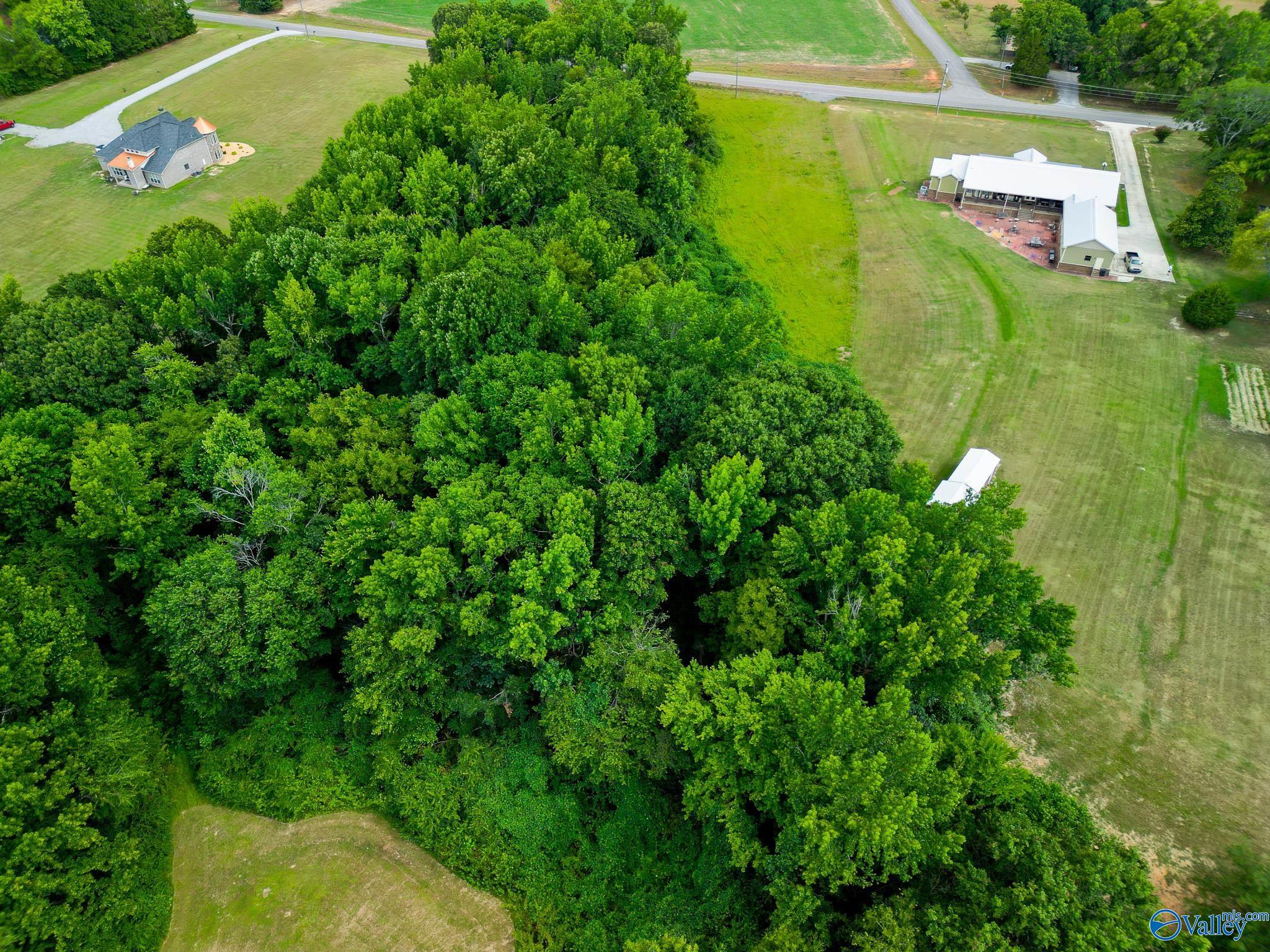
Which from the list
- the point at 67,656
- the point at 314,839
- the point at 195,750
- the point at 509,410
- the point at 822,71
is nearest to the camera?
the point at 67,656

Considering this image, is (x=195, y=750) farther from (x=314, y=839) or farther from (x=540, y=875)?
(x=540, y=875)

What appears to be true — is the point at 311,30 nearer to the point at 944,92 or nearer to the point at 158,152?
the point at 158,152

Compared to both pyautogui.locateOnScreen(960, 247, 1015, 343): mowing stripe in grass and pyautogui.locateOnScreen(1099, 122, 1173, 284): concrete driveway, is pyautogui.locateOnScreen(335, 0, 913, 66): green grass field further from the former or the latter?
pyautogui.locateOnScreen(960, 247, 1015, 343): mowing stripe in grass

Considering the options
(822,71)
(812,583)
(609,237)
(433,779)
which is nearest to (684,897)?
(433,779)

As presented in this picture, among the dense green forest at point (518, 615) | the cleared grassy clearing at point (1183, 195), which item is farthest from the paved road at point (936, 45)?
the dense green forest at point (518, 615)

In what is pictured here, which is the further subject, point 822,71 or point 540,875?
point 822,71

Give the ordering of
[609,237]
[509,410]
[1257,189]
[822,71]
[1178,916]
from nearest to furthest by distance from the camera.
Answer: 1. [1178,916]
2. [509,410]
3. [609,237]
4. [1257,189]
5. [822,71]

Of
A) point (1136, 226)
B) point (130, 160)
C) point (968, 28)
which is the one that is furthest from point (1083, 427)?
point (130, 160)
